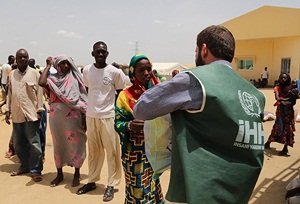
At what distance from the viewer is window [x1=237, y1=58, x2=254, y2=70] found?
22.1 metres

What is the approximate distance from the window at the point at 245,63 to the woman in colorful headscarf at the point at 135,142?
21.2m

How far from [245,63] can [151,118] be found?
74.4 feet

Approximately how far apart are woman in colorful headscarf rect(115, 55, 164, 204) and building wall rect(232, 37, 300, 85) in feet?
61.8

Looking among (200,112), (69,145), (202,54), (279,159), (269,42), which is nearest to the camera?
(200,112)

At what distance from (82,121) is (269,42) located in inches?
790

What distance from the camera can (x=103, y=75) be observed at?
364 cm

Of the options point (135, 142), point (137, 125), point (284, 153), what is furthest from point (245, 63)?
point (137, 125)

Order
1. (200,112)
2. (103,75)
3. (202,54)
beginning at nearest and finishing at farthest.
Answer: (200,112), (202,54), (103,75)

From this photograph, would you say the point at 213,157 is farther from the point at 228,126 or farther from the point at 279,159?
the point at 279,159

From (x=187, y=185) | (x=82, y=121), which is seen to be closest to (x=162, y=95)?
(x=187, y=185)

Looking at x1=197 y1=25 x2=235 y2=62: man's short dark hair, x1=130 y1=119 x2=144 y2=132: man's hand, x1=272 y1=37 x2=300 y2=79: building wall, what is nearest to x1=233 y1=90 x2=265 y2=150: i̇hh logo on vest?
x1=197 y1=25 x2=235 y2=62: man's short dark hair

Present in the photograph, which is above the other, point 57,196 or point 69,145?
point 69,145

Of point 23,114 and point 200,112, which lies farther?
point 23,114

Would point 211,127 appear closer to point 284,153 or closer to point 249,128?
point 249,128
